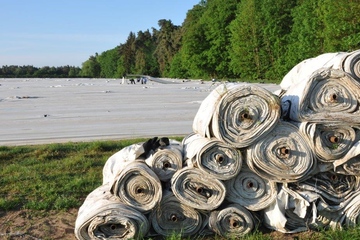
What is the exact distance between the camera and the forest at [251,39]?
26.0 m

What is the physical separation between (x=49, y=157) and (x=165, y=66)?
56722mm

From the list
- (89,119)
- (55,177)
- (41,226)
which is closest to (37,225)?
(41,226)

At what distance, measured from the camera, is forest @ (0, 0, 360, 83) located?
1022 inches

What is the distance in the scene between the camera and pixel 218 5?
4803 cm

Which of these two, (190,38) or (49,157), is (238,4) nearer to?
(190,38)

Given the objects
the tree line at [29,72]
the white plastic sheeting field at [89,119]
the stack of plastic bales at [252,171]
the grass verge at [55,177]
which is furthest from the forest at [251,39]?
the stack of plastic bales at [252,171]

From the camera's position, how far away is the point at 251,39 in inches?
1570

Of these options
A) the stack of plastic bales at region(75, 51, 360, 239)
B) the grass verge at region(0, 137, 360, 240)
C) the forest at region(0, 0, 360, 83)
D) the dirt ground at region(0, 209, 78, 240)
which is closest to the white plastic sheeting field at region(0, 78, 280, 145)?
the grass verge at region(0, 137, 360, 240)

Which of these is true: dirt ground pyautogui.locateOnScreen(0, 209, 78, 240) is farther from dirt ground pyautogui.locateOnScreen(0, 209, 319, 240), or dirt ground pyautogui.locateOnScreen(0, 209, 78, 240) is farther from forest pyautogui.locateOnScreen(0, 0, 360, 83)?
forest pyautogui.locateOnScreen(0, 0, 360, 83)

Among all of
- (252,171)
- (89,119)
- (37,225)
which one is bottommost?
(37,225)

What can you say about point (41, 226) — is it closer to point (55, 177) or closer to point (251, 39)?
point (55, 177)

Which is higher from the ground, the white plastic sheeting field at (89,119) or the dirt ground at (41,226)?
the white plastic sheeting field at (89,119)

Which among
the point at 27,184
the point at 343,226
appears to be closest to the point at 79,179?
the point at 27,184

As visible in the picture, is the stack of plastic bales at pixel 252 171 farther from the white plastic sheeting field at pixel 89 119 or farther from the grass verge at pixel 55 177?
the white plastic sheeting field at pixel 89 119
